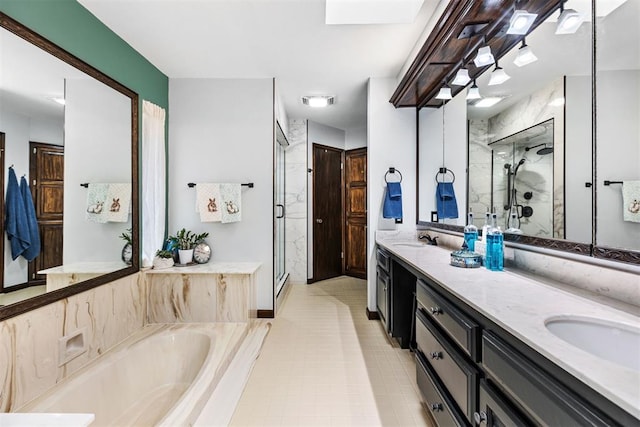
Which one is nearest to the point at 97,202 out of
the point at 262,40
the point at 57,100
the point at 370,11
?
the point at 57,100

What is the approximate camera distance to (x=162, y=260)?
2.63m

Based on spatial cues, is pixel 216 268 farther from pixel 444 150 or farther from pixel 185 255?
pixel 444 150

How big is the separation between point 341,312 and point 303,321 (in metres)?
0.48

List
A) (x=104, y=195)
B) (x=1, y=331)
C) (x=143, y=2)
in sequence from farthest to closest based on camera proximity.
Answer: (x=104, y=195), (x=143, y=2), (x=1, y=331)

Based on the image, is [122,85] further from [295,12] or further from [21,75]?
[295,12]

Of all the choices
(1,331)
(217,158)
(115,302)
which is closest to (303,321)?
(115,302)

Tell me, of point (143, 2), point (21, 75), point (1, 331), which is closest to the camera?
point (1, 331)

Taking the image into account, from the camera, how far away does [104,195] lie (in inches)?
81.4

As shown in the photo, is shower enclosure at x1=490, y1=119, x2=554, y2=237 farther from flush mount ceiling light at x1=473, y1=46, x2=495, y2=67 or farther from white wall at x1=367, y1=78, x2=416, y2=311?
white wall at x1=367, y1=78, x2=416, y2=311

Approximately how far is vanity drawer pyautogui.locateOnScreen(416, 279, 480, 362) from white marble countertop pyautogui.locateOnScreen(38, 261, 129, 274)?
2143 mm

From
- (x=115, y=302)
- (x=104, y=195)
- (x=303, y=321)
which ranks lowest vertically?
(x=303, y=321)

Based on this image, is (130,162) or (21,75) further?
(130,162)

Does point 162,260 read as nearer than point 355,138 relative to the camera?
Yes

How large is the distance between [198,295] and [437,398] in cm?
210
